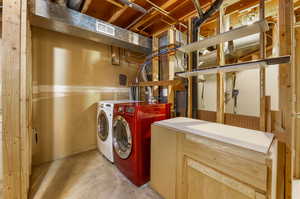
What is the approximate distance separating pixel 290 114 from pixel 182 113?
3.94 ft

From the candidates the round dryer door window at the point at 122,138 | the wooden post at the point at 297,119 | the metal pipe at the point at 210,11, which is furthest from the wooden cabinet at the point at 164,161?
the wooden post at the point at 297,119

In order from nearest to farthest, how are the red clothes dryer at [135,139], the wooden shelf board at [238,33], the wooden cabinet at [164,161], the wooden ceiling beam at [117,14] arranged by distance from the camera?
the wooden shelf board at [238,33]
the wooden cabinet at [164,161]
the red clothes dryer at [135,139]
the wooden ceiling beam at [117,14]

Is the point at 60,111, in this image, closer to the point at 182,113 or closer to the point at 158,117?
the point at 158,117

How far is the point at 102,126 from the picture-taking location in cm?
238

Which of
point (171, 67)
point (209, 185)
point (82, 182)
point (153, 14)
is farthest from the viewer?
point (171, 67)

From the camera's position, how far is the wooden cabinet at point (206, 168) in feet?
2.55

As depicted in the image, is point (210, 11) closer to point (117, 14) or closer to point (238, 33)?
point (238, 33)

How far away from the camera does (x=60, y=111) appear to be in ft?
7.60

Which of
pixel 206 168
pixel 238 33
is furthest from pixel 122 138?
pixel 238 33

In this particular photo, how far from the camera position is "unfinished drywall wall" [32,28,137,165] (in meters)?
2.14

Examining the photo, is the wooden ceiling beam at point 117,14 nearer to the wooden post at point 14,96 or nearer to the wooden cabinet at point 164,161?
the wooden post at point 14,96

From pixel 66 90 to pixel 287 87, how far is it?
2964 mm

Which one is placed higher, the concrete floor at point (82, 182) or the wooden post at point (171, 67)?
the wooden post at point (171, 67)

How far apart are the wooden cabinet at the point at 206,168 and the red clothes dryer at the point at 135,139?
0.65ft
